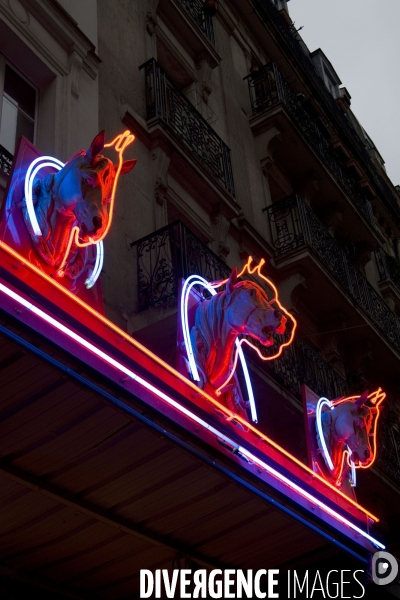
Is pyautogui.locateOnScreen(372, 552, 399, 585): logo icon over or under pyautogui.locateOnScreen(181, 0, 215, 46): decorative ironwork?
under

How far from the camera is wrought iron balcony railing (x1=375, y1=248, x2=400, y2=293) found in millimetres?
22594

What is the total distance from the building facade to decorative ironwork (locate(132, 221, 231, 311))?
0.09ft

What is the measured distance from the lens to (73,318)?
6.51m

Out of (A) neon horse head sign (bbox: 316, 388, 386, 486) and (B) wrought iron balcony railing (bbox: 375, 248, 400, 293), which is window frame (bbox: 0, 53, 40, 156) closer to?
(A) neon horse head sign (bbox: 316, 388, 386, 486)

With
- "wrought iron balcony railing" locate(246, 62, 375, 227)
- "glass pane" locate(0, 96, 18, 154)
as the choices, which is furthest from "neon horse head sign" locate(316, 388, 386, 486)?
"wrought iron balcony railing" locate(246, 62, 375, 227)

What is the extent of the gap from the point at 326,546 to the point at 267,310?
281 centimetres

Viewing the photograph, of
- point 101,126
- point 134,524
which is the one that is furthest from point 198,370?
point 101,126

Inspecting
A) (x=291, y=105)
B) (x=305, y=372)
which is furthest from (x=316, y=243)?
(x=291, y=105)

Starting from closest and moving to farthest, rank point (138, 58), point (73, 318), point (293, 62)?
point (73, 318) → point (138, 58) → point (293, 62)

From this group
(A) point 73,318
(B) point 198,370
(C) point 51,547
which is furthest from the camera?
(B) point 198,370

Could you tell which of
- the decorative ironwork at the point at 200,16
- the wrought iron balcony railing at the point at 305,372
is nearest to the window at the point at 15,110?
the wrought iron balcony railing at the point at 305,372

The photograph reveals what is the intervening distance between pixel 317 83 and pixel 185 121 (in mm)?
9868

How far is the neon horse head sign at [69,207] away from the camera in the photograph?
7461 millimetres

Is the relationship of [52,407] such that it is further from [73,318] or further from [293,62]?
[293,62]
